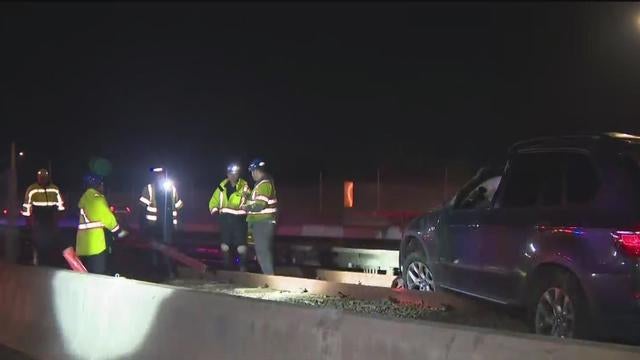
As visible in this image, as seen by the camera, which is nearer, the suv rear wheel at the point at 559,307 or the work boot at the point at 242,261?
the suv rear wheel at the point at 559,307

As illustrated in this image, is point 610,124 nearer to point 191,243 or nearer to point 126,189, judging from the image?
point 126,189

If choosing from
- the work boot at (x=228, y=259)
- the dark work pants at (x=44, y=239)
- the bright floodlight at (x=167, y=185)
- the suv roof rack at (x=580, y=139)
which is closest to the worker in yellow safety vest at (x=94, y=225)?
the bright floodlight at (x=167, y=185)

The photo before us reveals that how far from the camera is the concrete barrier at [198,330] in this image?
13.3 ft

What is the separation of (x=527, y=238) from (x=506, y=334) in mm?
Result: 3080

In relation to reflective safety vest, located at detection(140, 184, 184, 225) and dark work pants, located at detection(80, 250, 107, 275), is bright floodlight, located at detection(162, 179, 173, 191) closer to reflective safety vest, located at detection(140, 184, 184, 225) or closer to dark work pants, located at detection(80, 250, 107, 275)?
reflective safety vest, located at detection(140, 184, 184, 225)

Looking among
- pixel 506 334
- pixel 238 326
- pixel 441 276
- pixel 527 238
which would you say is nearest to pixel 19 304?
pixel 238 326

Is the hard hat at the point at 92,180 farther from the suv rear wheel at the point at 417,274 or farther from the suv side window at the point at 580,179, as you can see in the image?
the suv side window at the point at 580,179

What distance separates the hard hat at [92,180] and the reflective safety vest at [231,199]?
3558 mm

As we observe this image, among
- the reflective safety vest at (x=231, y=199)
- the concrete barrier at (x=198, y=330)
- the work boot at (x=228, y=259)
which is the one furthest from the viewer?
the work boot at (x=228, y=259)

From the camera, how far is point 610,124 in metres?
43.2

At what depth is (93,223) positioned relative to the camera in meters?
9.07

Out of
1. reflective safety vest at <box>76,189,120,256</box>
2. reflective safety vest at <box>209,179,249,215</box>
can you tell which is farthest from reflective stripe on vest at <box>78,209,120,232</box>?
reflective safety vest at <box>209,179,249,215</box>

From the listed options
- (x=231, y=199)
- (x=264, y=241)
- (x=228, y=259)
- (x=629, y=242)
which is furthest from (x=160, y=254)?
(x=629, y=242)

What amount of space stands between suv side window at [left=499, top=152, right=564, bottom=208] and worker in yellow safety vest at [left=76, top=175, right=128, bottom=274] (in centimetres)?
453
